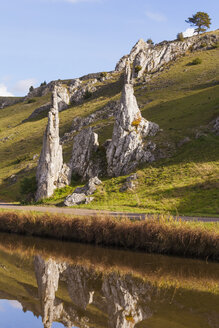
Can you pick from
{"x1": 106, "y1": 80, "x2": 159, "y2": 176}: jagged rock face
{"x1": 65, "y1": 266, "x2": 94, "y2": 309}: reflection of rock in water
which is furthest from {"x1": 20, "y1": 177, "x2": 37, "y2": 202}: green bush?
{"x1": 65, "y1": 266, "x2": 94, "y2": 309}: reflection of rock in water

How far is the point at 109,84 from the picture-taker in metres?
128

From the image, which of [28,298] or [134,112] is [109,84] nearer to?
[134,112]

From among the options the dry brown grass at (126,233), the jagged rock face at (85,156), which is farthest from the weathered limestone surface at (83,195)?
the dry brown grass at (126,233)

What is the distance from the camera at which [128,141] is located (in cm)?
5522

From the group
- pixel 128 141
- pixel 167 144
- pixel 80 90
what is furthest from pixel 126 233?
pixel 80 90

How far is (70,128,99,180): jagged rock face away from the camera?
5639 cm

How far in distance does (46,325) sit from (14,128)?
111 meters

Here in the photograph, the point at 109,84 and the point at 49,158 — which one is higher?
the point at 109,84

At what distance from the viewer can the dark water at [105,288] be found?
49.0ft

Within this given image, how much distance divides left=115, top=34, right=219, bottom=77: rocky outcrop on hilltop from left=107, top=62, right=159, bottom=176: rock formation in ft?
212

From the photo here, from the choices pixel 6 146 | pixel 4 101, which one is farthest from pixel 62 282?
pixel 4 101

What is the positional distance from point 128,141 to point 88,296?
38.8 meters

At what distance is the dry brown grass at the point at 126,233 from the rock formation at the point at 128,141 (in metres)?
23.2

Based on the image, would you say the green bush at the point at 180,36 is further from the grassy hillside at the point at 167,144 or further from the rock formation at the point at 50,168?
the rock formation at the point at 50,168
